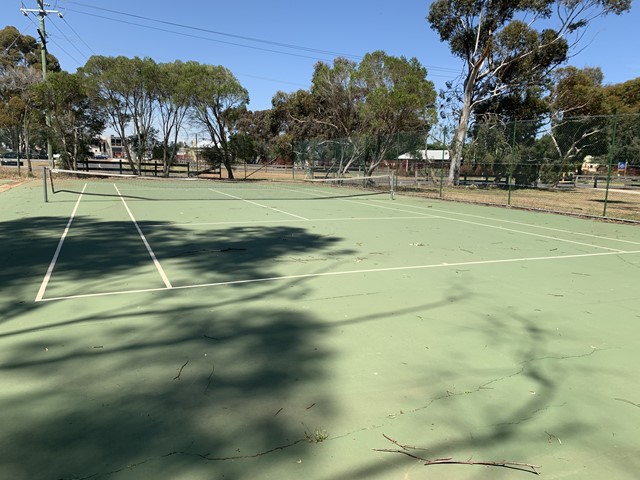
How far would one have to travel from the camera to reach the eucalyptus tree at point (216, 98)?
103ft

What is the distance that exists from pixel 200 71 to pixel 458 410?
32.5 m

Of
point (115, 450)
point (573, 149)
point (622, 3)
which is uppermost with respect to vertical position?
point (622, 3)

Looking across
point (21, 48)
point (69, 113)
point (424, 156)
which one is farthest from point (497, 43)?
point (21, 48)

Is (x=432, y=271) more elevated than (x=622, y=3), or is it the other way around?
(x=622, y=3)

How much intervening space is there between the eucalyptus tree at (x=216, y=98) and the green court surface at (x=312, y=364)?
25.7 m

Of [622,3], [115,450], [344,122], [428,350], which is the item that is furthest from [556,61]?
[115,450]

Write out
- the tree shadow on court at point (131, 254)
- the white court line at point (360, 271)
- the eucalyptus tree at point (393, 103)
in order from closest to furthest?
the white court line at point (360, 271), the tree shadow on court at point (131, 254), the eucalyptus tree at point (393, 103)

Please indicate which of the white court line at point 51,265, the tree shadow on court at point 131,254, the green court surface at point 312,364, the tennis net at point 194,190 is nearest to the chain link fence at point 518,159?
the tennis net at point 194,190

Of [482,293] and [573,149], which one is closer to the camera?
[482,293]

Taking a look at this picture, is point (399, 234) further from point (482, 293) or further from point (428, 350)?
point (428, 350)

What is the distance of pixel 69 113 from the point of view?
29.8 m

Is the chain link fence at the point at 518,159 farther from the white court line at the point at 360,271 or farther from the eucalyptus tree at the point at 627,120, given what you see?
the white court line at the point at 360,271

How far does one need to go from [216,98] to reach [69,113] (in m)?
9.67

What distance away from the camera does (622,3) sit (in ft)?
90.1
